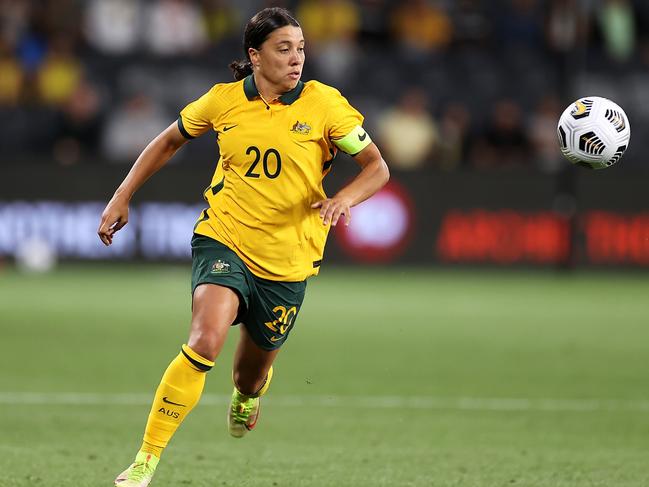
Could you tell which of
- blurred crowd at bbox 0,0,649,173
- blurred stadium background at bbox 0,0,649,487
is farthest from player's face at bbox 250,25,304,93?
blurred crowd at bbox 0,0,649,173

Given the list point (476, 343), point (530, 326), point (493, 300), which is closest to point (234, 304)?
point (476, 343)

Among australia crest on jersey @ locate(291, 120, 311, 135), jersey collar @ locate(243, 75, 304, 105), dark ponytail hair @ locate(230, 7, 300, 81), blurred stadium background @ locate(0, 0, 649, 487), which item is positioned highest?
dark ponytail hair @ locate(230, 7, 300, 81)

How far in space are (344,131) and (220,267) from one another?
0.84 metres

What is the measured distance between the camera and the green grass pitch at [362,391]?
657cm

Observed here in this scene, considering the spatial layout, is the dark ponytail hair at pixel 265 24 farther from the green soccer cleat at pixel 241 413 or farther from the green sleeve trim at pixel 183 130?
the green soccer cleat at pixel 241 413

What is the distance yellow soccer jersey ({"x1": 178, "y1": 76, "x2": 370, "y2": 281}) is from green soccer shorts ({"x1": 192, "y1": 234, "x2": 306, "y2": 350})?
5cm

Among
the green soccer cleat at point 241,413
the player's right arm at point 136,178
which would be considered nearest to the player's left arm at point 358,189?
the player's right arm at point 136,178

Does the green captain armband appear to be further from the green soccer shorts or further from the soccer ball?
the soccer ball

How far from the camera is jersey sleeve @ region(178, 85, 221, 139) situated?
6215 millimetres

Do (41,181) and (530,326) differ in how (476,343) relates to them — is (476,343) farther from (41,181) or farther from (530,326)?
(41,181)

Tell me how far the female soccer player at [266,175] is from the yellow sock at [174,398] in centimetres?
28

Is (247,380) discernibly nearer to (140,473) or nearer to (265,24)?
(140,473)

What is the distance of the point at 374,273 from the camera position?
737 inches

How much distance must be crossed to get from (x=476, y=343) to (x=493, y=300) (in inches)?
154
